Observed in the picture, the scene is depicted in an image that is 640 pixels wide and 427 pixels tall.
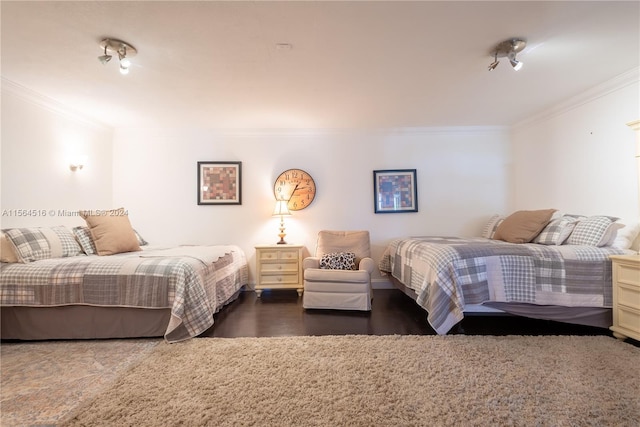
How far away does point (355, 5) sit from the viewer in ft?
5.37

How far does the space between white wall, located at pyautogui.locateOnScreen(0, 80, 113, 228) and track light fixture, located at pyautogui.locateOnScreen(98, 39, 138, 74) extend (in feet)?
4.68

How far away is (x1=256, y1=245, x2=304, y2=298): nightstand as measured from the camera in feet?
11.4

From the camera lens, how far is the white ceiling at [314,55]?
5.55 ft

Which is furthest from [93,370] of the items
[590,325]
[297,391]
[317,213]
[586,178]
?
[586,178]

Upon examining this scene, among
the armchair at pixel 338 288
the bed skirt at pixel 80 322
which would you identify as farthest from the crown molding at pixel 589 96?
the bed skirt at pixel 80 322

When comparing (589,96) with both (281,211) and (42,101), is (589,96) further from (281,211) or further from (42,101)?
(42,101)

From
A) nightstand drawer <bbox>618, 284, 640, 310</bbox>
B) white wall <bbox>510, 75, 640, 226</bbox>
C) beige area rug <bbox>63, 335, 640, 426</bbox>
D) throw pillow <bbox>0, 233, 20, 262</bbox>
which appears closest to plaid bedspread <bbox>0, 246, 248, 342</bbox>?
throw pillow <bbox>0, 233, 20, 262</bbox>

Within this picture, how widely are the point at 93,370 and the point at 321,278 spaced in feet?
6.20

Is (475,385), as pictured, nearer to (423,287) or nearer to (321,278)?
(423,287)

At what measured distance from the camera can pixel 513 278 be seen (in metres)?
2.27

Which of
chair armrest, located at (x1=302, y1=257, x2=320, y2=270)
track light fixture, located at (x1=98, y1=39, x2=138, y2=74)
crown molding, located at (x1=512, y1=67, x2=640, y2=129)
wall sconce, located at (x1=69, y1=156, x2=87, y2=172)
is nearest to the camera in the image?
track light fixture, located at (x1=98, y1=39, x2=138, y2=74)

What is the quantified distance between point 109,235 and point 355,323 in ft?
8.72

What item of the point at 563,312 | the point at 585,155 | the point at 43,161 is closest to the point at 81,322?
the point at 43,161

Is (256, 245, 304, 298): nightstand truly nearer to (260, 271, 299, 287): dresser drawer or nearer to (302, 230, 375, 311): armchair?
(260, 271, 299, 287): dresser drawer
